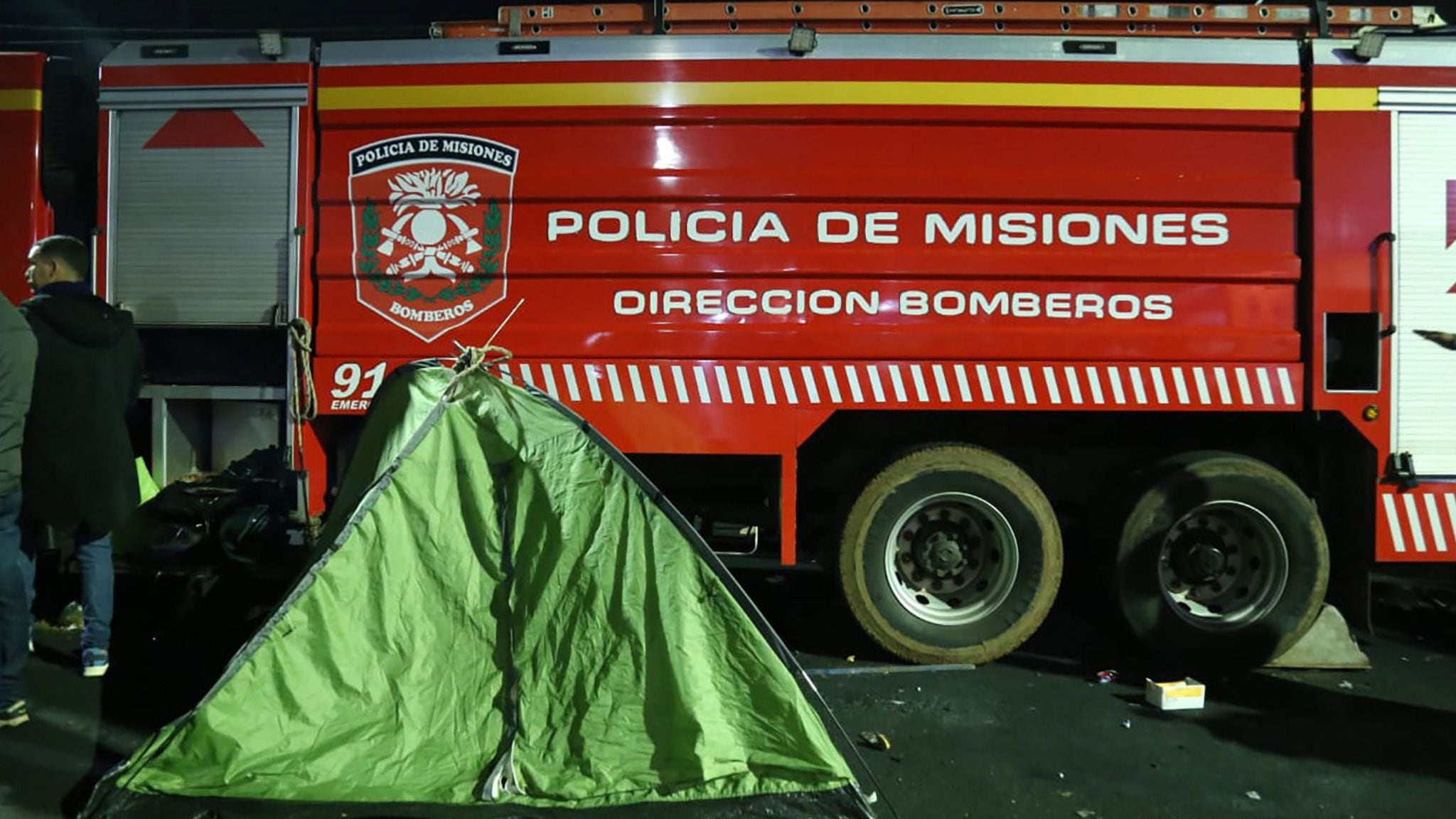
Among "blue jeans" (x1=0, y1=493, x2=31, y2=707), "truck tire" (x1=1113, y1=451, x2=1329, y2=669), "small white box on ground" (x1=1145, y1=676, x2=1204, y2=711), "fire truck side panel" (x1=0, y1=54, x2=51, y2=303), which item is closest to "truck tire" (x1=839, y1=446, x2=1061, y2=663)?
"truck tire" (x1=1113, y1=451, x2=1329, y2=669)

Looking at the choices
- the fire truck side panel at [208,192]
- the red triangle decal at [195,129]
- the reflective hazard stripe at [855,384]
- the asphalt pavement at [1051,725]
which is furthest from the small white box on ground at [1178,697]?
the red triangle decal at [195,129]

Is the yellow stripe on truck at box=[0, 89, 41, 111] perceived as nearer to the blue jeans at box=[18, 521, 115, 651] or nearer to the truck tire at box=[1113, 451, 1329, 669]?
the blue jeans at box=[18, 521, 115, 651]

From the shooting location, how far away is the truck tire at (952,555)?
4688mm

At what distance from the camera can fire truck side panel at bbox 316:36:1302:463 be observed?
4570 millimetres

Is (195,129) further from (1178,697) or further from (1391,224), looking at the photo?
(1391,224)

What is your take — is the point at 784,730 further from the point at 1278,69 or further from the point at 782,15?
the point at 1278,69

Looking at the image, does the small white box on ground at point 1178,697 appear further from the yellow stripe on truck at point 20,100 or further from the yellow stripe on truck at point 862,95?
the yellow stripe on truck at point 20,100

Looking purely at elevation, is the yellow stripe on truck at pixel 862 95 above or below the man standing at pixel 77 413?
above

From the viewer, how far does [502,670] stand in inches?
133

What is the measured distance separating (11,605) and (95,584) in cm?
45

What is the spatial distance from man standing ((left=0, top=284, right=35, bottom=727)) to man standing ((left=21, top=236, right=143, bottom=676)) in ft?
0.51

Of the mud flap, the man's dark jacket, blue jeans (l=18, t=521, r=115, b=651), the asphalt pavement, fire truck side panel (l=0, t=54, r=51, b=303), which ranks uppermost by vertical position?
fire truck side panel (l=0, t=54, r=51, b=303)

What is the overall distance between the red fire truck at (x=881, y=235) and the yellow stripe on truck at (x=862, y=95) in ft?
0.04

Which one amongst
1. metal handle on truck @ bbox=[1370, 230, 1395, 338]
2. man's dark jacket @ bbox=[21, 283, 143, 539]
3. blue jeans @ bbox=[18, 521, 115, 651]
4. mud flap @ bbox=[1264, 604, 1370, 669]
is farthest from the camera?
mud flap @ bbox=[1264, 604, 1370, 669]
